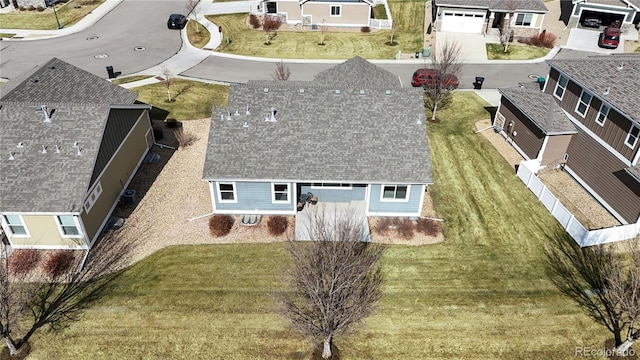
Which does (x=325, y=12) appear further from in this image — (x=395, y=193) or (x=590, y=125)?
(x=395, y=193)

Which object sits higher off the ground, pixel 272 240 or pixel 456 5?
pixel 456 5

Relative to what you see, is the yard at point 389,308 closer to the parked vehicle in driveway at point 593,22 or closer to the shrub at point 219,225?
the shrub at point 219,225

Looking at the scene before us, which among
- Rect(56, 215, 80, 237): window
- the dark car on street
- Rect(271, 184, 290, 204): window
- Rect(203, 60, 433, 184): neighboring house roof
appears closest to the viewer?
Rect(56, 215, 80, 237): window

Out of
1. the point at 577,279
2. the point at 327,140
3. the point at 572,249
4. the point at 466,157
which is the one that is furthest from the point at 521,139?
the point at 327,140

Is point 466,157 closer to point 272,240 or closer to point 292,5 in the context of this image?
point 272,240

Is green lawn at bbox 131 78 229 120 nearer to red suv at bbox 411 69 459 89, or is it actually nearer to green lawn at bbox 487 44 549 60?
red suv at bbox 411 69 459 89

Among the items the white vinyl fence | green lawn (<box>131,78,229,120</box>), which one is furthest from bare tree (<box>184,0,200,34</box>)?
the white vinyl fence

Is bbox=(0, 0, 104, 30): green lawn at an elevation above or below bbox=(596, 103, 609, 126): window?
below
